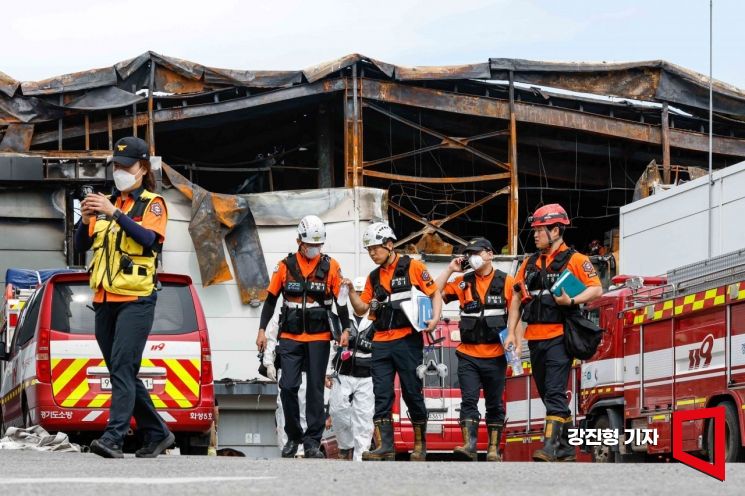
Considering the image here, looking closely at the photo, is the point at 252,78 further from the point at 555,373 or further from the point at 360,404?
the point at 555,373

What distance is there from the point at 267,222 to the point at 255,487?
21.3 m

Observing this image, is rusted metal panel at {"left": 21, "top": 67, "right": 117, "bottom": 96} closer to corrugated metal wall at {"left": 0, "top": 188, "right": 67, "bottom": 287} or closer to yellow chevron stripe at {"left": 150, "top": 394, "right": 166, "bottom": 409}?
corrugated metal wall at {"left": 0, "top": 188, "right": 67, "bottom": 287}

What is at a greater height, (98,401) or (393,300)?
(393,300)

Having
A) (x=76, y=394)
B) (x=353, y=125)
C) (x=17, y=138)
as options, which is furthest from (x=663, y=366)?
(x=17, y=138)

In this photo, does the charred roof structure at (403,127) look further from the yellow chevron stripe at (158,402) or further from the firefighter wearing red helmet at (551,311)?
the firefighter wearing red helmet at (551,311)

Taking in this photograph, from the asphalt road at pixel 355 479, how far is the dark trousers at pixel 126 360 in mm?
589

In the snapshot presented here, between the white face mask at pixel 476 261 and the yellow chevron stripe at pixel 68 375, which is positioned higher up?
the white face mask at pixel 476 261

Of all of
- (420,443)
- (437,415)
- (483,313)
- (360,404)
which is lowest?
(437,415)

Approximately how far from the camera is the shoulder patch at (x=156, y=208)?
1052 centimetres

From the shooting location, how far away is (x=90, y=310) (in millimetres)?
14609

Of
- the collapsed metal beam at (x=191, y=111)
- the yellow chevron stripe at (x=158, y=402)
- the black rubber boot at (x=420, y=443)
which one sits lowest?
the black rubber boot at (x=420, y=443)

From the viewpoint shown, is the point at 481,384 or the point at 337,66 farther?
the point at 337,66

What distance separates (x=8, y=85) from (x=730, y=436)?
655 inches

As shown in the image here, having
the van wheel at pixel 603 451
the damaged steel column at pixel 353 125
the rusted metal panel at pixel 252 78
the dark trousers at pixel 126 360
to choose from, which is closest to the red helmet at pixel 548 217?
the dark trousers at pixel 126 360
